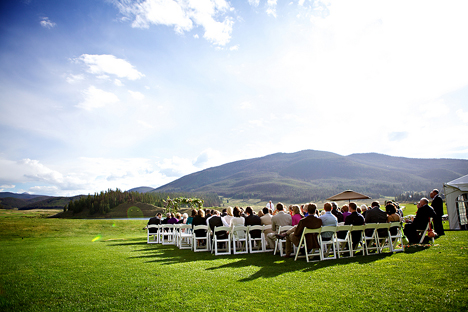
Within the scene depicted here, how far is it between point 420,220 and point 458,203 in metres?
7.79

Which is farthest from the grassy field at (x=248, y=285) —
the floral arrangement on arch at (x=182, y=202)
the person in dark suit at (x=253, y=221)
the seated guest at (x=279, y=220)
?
the floral arrangement on arch at (x=182, y=202)

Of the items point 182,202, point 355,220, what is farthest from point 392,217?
point 182,202

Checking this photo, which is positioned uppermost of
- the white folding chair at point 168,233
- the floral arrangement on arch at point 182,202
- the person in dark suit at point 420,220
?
the floral arrangement on arch at point 182,202

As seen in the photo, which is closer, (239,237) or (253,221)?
(253,221)

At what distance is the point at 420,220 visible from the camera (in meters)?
9.09

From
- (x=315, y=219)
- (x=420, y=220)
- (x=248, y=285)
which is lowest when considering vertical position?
(x=248, y=285)

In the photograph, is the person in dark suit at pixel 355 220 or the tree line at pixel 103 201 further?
the tree line at pixel 103 201

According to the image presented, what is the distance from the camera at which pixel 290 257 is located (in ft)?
26.4

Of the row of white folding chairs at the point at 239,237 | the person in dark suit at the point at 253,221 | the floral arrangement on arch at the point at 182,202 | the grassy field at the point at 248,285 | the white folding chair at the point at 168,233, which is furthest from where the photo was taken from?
the floral arrangement on arch at the point at 182,202

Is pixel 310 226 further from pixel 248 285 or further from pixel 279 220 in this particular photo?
pixel 248 285

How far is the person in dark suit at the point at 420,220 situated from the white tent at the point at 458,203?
7.20 meters

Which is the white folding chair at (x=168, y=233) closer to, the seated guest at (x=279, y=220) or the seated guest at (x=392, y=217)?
the seated guest at (x=279, y=220)

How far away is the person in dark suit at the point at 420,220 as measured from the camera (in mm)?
8875

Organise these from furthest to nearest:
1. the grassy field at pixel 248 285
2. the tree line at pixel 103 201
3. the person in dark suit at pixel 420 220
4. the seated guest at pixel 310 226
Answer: the tree line at pixel 103 201, the person in dark suit at pixel 420 220, the seated guest at pixel 310 226, the grassy field at pixel 248 285
